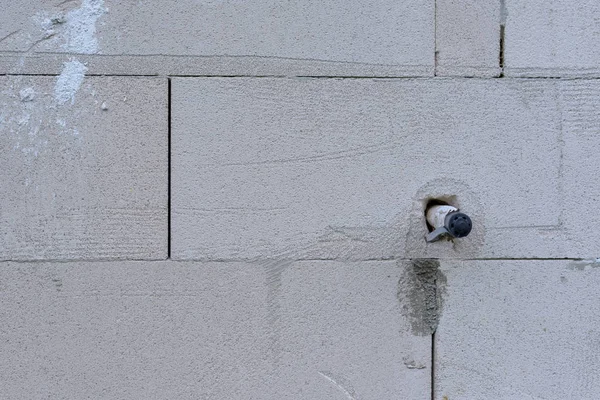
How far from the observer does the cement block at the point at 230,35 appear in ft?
7.44

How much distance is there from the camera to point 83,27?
2.27 meters

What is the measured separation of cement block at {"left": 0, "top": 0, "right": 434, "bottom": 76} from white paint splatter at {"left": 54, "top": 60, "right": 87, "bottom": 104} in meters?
0.06

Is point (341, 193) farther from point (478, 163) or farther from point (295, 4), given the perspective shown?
point (295, 4)

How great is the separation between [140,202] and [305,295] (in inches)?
33.7

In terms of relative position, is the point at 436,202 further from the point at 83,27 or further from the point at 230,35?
the point at 83,27

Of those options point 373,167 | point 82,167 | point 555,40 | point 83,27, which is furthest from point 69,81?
point 555,40

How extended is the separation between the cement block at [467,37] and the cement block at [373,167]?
73 millimetres

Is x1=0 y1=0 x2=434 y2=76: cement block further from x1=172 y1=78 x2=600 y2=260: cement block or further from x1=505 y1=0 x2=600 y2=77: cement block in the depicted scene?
x1=505 y1=0 x2=600 y2=77: cement block

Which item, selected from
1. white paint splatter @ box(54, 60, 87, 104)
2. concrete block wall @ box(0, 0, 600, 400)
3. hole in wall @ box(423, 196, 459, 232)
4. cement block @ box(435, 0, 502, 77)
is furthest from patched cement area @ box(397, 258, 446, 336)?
white paint splatter @ box(54, 60, 87, 104)

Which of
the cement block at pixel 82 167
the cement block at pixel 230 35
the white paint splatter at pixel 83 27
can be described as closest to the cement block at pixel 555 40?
the cement block at pixel 230 35

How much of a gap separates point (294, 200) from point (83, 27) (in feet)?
4.07

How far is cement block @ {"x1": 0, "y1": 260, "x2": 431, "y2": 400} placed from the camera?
2.23 m

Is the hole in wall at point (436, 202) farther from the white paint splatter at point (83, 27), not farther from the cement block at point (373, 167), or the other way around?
the white paint splatter at point (83, 27)

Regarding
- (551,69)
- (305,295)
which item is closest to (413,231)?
(305,295)
